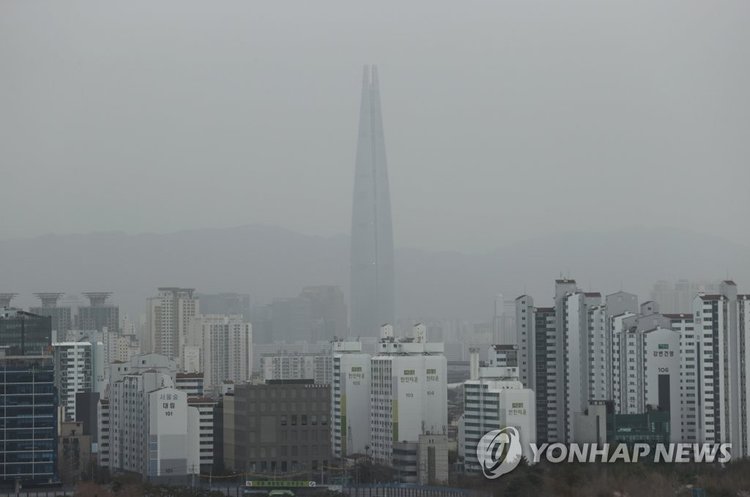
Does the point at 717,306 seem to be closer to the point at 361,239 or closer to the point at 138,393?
the point at 138,393

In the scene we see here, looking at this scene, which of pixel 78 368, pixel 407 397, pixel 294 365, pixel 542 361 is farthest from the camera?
pixel 294 365

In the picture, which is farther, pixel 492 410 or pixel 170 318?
pixel 170 318

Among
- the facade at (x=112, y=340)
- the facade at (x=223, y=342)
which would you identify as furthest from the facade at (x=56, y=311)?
the facade at (x=223, y=342)

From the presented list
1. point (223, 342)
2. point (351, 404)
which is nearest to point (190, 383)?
point (351, 404)

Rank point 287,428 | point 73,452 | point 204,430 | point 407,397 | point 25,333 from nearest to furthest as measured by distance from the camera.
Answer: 1. point 287,428
2. point 25,333
3. point 73,452
4. point 204,430
5. point 407,397

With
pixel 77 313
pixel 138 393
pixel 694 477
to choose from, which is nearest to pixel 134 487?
pixel 138 393

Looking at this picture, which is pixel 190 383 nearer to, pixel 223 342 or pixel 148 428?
pixel 148 428

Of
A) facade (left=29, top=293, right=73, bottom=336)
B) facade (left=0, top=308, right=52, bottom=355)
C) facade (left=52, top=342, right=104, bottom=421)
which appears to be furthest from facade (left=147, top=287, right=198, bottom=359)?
facade (left=0, top=308, right=52, bottom=355)
